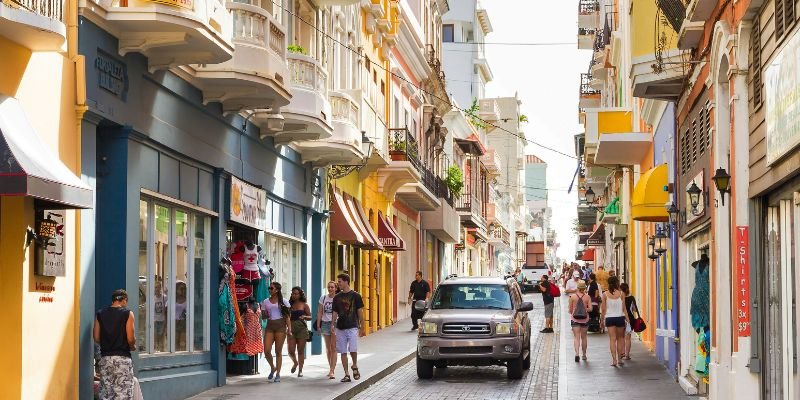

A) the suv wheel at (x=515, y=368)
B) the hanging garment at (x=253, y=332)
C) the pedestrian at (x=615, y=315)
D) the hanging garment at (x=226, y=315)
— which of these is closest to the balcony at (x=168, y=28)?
the hanging garment at (x=226, y=315)

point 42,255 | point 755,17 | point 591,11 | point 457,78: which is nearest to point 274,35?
point 42,255

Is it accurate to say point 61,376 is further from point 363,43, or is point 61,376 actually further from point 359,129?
point 363,43

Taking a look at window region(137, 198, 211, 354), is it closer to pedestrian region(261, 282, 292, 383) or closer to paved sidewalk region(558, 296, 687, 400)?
pedestrian region(261, 282, 292, 383)

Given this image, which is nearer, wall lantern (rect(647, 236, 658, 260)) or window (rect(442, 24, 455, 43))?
wall lantern (rect(647, 236, 658, 260))

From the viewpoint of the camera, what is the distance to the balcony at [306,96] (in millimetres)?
22080

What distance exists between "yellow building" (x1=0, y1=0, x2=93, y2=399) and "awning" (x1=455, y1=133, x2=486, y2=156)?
47029 millimetres

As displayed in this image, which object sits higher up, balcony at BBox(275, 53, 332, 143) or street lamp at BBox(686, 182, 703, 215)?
balcony at BBox(275, 53, 332, 143)

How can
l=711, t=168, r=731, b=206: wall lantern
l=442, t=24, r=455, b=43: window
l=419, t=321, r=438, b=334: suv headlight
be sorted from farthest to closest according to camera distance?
1. l=442, t=24, r=455, b=43: window
2. l=419, t=321, r=438, b=334: suv headlight
3. l=711, t=168, r=731, b=206: wall lantern

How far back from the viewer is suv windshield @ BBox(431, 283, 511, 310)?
23.4 m

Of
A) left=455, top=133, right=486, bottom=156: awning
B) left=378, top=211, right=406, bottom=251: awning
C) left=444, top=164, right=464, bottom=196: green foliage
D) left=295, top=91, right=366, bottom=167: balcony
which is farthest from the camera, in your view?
left=455, top=133, right=486, bottom=156: awning

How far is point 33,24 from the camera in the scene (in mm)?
12203

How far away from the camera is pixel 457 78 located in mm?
82438

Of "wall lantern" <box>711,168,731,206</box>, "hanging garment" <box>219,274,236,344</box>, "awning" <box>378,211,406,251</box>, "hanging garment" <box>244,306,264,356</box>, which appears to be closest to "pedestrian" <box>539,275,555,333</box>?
"awning" <box>378,211,406,251</box>

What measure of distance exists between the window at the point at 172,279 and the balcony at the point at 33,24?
3878 mm
